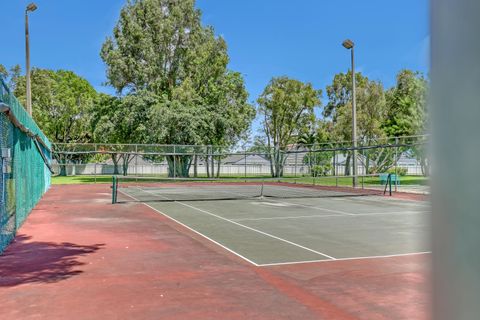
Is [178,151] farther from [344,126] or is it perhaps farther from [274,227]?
[274,227]

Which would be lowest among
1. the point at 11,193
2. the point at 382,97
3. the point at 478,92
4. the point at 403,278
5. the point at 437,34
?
the point at 403,278

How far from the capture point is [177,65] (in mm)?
42844

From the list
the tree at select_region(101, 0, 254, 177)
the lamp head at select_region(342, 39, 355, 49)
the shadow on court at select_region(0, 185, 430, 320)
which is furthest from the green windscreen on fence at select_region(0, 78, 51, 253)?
the tree at select_region(101, 0, 254, 177)

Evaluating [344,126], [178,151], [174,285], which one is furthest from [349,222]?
[344,126]

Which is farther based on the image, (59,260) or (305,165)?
(305,165)

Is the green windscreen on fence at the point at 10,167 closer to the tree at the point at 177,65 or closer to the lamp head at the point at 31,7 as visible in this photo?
the lamp head at the point at 31,7

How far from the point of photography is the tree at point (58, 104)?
54625 mm

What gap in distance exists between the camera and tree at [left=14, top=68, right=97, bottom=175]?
54625 mm

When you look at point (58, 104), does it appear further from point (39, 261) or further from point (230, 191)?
point (39, 261)

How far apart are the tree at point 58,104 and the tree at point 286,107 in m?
22.1

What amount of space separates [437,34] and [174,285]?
6257 millimetres

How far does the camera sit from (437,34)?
28.1 inches

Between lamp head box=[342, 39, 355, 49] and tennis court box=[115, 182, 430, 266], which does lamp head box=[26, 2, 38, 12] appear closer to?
tennis court box=[115, 182, 430, 266]

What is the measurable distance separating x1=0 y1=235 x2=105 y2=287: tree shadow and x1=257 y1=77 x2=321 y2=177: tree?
159ft
